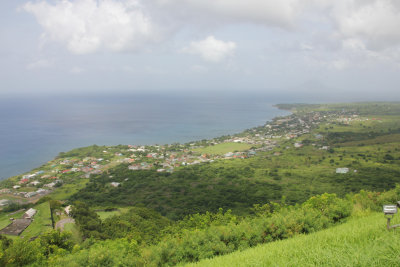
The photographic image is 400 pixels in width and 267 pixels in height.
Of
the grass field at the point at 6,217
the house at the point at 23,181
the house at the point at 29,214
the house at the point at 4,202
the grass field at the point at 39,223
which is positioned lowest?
the house at the point at 4,202

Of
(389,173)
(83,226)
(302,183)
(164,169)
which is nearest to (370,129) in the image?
(389,173)

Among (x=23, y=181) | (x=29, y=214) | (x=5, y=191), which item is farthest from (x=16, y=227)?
(x=23, y=181)

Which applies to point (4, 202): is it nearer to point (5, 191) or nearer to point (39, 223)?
point (5, 191)

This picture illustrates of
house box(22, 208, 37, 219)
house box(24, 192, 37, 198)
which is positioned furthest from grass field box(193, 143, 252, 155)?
house box(22, 208, 37, 219)

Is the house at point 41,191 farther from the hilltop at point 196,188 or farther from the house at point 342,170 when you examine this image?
the house at point 342,170

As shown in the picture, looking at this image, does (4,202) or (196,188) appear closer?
(4,202)

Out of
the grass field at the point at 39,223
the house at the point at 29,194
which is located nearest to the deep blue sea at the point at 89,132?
the house at the point at 29,194

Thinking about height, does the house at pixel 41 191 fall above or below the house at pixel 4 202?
below

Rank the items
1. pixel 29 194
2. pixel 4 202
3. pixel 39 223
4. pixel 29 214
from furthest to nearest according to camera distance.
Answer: pixel 29 194
pixel 4 202
pixel 29 214
pixel 39 223

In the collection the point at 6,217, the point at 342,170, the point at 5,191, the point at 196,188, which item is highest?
the point at 342,170
